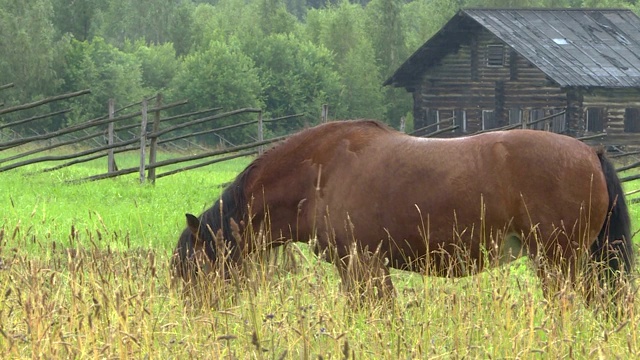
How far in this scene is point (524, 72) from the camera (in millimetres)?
31422

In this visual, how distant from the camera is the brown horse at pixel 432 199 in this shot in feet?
17.8

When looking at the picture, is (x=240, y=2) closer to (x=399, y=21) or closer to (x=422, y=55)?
(x=399, y=21)

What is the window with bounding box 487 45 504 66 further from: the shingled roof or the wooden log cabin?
the shingled roof

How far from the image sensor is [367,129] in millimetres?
5949

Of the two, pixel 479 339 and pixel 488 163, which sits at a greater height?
pixel 488 163

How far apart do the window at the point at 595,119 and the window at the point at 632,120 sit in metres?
0.80

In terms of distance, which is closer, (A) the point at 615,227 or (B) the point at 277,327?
(B) the point at 277,327

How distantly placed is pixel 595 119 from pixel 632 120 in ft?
3.86

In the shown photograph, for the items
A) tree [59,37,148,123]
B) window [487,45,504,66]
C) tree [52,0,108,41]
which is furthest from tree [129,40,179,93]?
window [487,45,504,66]

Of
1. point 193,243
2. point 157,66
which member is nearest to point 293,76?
point 157,66

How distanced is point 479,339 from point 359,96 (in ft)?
140

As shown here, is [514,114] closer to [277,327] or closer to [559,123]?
[559,123]

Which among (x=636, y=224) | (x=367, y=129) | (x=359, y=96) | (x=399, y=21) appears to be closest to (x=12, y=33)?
(x=359, y=96)

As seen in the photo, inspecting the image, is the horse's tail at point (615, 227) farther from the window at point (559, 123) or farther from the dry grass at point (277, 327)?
the window at point (559, 123)
